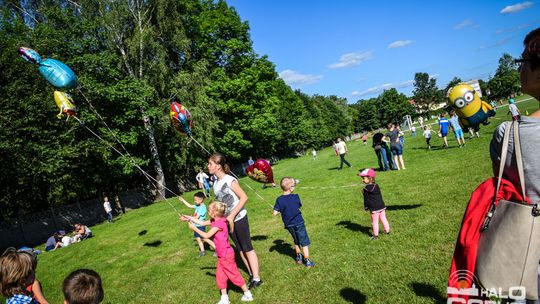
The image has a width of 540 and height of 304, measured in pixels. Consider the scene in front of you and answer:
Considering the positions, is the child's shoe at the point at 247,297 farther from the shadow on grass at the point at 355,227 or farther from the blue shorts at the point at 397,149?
the blue shorts at the point at 397,149

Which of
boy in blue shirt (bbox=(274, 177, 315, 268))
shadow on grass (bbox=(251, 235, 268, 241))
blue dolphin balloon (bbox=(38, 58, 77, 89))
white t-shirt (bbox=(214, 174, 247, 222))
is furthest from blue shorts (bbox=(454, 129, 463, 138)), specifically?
blue dolphin balloon (bbox=(38, 58, 77, 89))

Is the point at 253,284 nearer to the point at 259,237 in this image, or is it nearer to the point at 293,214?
the point at 293,214

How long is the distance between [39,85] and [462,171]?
23452mm

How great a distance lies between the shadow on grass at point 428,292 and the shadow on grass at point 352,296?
0.72 metres

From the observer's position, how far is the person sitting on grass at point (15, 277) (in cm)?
359

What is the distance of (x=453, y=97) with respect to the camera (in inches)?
173

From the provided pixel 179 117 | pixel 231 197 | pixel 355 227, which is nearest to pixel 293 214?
pixel 231 197

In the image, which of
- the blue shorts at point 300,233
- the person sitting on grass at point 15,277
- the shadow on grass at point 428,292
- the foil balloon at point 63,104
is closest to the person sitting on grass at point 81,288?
the person sitting on grass at point 15,277

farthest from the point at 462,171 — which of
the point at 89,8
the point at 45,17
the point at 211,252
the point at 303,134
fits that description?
the point at 303,134

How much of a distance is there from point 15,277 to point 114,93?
20.4m

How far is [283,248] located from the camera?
770 centimetres

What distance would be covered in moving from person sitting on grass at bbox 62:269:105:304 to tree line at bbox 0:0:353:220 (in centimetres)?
1362

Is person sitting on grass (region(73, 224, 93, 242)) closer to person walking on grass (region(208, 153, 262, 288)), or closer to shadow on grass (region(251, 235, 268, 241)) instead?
shadow on grass (region(251, 235, 268, 241))

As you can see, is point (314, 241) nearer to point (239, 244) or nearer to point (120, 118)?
point (239, 244)
